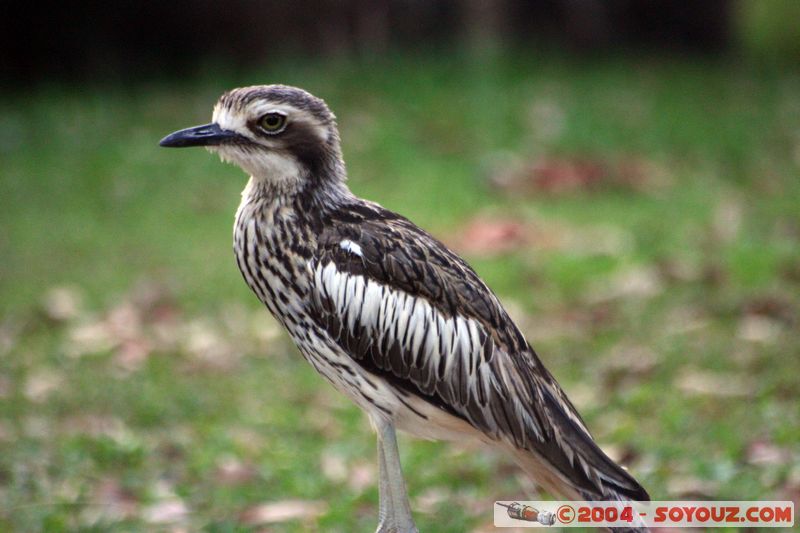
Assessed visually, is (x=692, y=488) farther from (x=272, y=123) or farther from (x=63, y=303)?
(x=63, y=303)

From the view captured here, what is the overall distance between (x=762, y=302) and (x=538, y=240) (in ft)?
7.03

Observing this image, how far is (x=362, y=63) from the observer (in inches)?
502

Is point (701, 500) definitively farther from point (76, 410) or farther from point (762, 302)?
point (76, 410)

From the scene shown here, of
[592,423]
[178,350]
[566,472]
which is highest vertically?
[178,350]

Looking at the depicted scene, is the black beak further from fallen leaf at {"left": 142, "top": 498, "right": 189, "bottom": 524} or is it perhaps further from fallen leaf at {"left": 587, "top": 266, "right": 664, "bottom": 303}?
fallen leaf at {"left": 587, "top": 266, "right": 664, "bottom": 303}

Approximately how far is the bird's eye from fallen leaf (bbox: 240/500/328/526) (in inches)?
64.2

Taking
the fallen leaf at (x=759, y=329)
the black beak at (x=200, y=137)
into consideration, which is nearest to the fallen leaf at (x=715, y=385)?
the fallen leaf at (x=759, y=329)

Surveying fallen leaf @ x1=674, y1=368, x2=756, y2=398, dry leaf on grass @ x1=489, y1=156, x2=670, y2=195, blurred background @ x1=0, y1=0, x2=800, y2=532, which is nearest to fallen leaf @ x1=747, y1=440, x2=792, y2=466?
blurred background @ x1=0, y1=0, x2=800, y2=532

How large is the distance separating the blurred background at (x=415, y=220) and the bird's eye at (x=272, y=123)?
63.5 inches

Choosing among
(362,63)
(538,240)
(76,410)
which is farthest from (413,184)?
(76,410)

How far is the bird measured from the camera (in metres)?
4.05

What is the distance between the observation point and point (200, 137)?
4.19 meters

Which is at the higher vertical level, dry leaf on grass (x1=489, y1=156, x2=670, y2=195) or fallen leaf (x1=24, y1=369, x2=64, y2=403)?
dry leaf on grass (x1=489, y1=156, x2=670, y2=195)

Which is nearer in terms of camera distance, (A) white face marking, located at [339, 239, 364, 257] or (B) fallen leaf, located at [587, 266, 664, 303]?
(A) white face marking, located at [339, 239, 364, 257]
